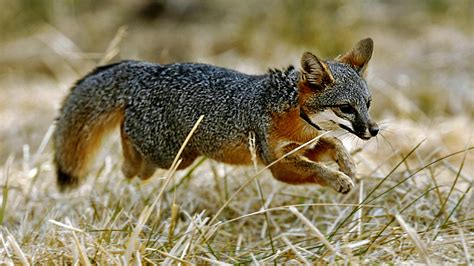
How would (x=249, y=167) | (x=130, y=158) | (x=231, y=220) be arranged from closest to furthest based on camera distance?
(x=231, y=220), (x=130, y=158), (x=249, y=167)

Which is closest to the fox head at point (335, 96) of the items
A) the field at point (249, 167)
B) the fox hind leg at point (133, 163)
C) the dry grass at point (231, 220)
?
the field at point (249, 167)

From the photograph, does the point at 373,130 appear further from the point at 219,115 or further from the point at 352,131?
the point at 219,115

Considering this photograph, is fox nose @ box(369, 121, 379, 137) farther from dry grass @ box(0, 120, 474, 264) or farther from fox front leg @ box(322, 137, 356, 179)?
fox front leg @ box(322, 137, 356, 179)

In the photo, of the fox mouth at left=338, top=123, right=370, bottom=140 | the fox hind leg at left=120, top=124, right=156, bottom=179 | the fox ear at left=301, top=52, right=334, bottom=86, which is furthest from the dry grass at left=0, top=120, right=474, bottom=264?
the fox ear at left=301, top=52, right=334, bottom=86

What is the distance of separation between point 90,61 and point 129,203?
18.7 feet

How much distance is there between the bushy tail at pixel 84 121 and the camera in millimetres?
5027

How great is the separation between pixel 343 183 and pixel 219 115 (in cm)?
98

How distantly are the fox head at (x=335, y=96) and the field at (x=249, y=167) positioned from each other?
0.58ft

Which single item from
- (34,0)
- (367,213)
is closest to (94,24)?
(34,0)

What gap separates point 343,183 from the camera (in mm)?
3980

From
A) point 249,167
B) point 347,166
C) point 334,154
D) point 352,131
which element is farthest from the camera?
point 249,167

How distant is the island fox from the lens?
398 centimetres

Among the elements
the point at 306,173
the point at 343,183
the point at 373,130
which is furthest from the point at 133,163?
the point at 373,130

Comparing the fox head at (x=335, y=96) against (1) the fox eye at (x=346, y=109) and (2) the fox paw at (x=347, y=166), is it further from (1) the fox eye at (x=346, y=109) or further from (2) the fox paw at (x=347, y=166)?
(2) the fox paw at (x=347, y=166)
